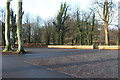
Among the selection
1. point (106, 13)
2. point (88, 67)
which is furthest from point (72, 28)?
point (88, 67)

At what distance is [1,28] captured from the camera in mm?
46562

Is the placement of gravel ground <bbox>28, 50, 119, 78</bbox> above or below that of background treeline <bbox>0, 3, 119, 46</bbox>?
below

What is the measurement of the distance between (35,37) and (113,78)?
5775 centimetres

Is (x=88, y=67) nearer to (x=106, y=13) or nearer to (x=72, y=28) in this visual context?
(x=106, y=13)

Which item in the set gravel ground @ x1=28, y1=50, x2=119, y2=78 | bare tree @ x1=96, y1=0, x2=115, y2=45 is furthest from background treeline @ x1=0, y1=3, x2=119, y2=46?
gravel ground @ x1=28, y1=50, x2=119, y2=78

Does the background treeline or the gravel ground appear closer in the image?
the gravel ground

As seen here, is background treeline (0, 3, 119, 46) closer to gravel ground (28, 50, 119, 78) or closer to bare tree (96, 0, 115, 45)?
bare tree (96, 0, 115, 45)

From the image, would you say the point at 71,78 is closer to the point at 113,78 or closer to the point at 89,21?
the point at 113,78

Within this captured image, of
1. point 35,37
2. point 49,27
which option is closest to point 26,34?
point 35,37

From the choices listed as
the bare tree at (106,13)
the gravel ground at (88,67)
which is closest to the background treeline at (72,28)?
the bare tree at (106,13)

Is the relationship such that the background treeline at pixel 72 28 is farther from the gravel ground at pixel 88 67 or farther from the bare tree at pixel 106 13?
the gravel ground at pixel 88 67

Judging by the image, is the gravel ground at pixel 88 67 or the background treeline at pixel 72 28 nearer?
the gravel ground at pixel 88 67

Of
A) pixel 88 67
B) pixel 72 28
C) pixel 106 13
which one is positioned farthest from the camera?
pixel 72 28

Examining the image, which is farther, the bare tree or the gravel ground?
the bare tree
